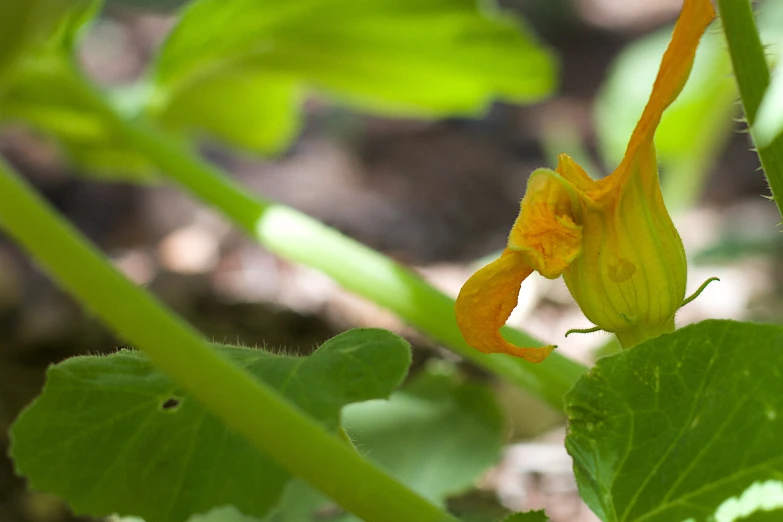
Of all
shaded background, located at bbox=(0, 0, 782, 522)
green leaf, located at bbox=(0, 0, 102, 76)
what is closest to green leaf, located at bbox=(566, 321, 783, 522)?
green leaf, located at bbox=(0, 0, 102, 76)

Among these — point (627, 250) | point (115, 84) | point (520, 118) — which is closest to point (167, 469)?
point (627, 250)

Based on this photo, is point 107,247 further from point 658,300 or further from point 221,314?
point 658,300

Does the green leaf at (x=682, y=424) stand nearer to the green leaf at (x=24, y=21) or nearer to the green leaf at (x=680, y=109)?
the green leaf at (x=24, y=21)

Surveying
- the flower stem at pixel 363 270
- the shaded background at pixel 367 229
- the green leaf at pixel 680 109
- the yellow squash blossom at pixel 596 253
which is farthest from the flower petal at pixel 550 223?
the green leaf at pixel 680 109

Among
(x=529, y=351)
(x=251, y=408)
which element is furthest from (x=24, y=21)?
(x=529, y=351)

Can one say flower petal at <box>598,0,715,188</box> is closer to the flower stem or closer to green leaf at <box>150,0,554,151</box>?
the flower stem

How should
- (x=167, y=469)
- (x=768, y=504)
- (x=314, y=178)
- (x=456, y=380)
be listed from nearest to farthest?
(x=768, y=504) → (x=167, y=469) → (x=456, y=380) → (x=314, y=178)

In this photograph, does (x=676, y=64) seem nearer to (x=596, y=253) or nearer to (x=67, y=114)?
(x=596, y=253)
